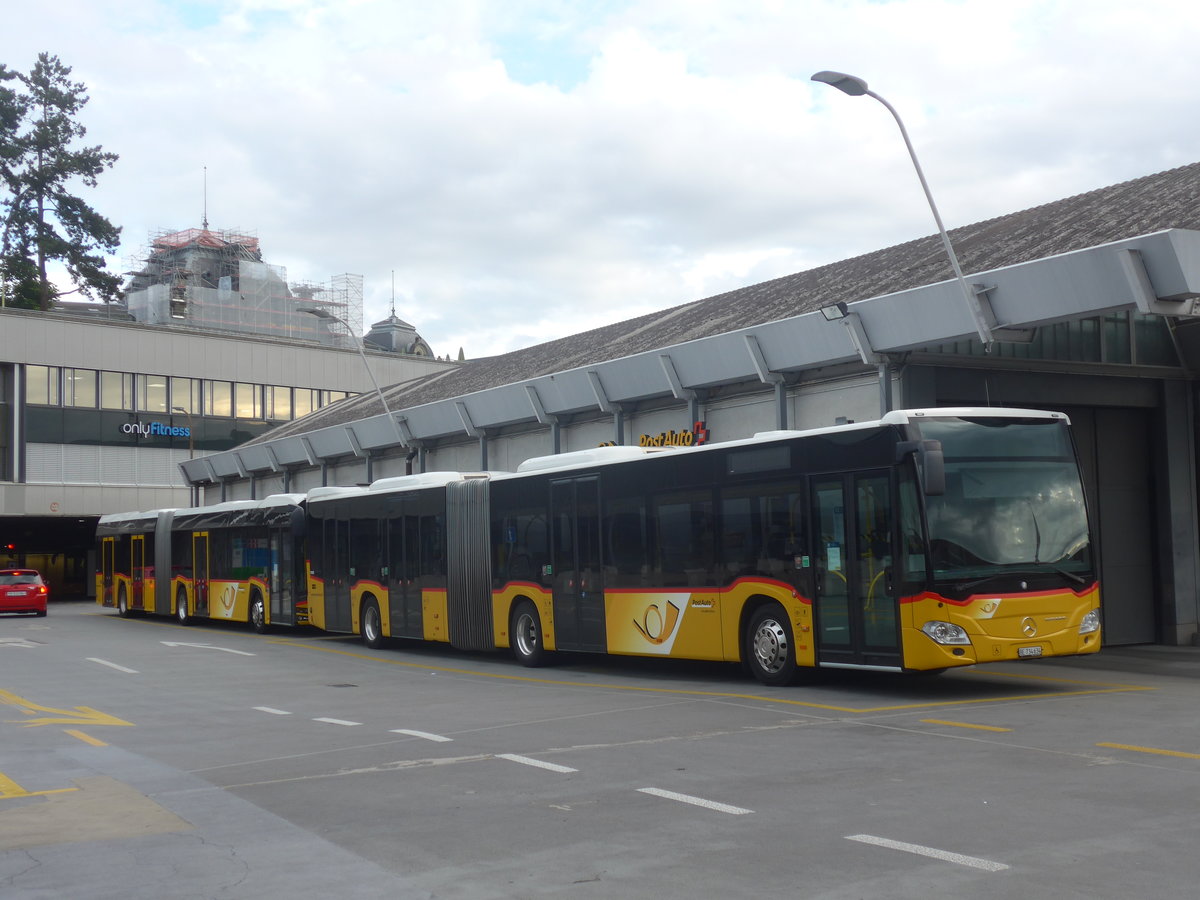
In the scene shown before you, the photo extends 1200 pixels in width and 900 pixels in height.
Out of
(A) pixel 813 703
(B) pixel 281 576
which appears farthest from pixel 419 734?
(B) pixel 281 576

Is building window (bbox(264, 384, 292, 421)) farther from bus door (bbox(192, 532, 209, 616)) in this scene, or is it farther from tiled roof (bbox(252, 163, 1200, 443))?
bus door (bbox(192, 532, 209, 616))

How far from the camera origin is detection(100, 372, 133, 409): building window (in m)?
60.8

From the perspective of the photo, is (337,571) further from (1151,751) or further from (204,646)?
(1151,751)

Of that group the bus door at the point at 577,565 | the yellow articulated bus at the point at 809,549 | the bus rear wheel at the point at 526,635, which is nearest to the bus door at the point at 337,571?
the yellow articulated bus at the point at 809,549

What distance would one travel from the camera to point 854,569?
48.7 feet

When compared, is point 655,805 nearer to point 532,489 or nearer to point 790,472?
point 790,472

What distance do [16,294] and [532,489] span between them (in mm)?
64372

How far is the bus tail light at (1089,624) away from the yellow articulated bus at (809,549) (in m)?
0.03

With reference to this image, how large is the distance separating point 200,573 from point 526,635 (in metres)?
17.8

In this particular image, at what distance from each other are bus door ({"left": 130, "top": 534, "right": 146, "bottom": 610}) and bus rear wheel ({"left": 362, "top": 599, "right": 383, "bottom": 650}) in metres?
16.4

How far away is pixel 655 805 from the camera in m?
8.74

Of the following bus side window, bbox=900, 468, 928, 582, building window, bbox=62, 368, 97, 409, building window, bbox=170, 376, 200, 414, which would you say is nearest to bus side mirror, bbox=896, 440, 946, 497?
bus side window, bbox=900, 468, 928, 582

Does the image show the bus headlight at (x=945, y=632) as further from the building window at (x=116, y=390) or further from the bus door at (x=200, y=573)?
the building window at (x=116, y=390)

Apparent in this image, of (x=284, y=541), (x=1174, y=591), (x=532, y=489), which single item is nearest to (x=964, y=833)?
(x=532, y=489)
